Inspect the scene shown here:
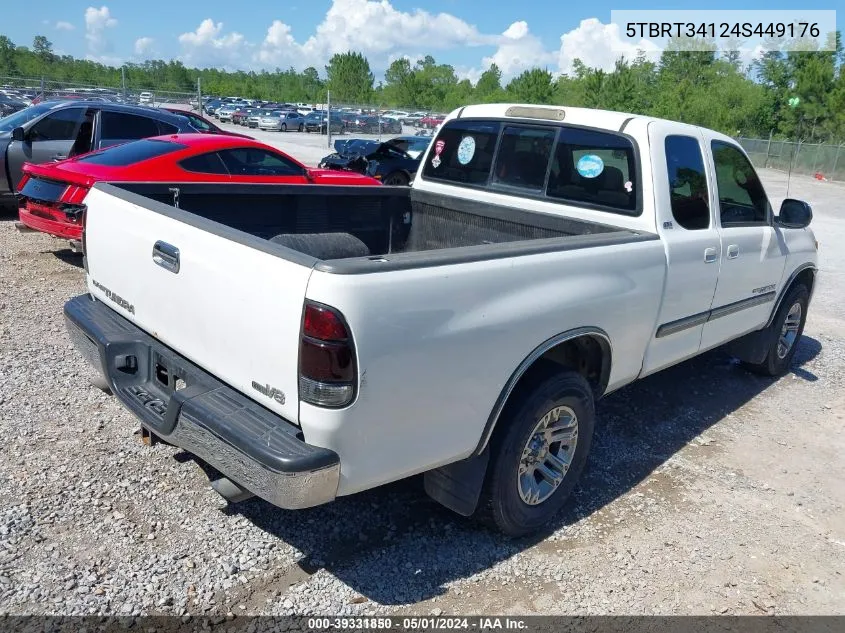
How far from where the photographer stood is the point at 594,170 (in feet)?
13.9

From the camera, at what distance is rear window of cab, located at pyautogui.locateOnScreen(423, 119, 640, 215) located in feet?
13.4

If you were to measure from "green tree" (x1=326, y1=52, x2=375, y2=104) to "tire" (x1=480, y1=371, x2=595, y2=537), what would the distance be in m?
71.8

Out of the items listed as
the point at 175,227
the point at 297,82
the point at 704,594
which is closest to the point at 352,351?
the point at 175,227

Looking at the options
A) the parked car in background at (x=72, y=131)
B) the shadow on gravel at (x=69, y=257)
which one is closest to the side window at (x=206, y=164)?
the shadow on gravel at (x=69, y=257)

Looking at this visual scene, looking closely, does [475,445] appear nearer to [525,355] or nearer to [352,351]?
[525,355]

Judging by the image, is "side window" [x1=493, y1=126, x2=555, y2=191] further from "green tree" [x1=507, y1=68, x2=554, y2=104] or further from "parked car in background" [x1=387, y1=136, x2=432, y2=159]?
"green tree" [x1=507, y1=68, x2=554, y2=104]

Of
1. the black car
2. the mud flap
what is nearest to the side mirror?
the mud flap

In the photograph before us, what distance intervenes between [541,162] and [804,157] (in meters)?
41.0

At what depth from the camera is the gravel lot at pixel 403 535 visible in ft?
9.71

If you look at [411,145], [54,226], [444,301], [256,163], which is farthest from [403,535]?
[411,145]

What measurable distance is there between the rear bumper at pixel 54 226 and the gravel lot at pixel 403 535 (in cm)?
255

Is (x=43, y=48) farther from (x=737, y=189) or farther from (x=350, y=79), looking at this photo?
(x=737, y=189)

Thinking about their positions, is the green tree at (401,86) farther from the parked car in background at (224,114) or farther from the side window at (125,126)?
the side window at (125,126)

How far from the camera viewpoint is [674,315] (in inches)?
157
